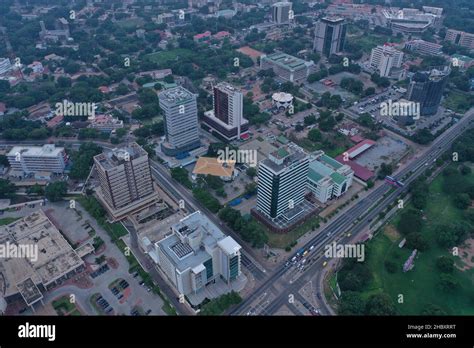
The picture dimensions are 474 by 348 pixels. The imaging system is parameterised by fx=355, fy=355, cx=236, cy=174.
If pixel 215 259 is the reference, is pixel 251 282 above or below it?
below

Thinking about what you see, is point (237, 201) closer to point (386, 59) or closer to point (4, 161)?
point (4, 161)

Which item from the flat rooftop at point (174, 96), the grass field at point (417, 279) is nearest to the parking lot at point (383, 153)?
the grass field at point (417, 279)

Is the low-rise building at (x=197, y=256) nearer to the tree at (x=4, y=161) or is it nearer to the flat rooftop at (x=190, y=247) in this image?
the flat rooftop at (x=190, y=247)

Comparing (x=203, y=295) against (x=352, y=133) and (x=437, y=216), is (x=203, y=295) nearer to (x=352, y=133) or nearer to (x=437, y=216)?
(x=437, y=216)

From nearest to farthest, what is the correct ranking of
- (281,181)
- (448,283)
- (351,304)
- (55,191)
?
1. (351,304)
2. (448,283)
3. (281,181)
4. (55,191)

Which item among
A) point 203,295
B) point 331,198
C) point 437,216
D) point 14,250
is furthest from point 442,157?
point 14,250

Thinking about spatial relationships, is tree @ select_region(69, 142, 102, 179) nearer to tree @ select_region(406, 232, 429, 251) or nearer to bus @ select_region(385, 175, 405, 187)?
bus @ select_region(385, 175, 405, 187)

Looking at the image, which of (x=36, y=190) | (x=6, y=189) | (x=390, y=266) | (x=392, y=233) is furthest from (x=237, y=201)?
(x=6, y=189)
